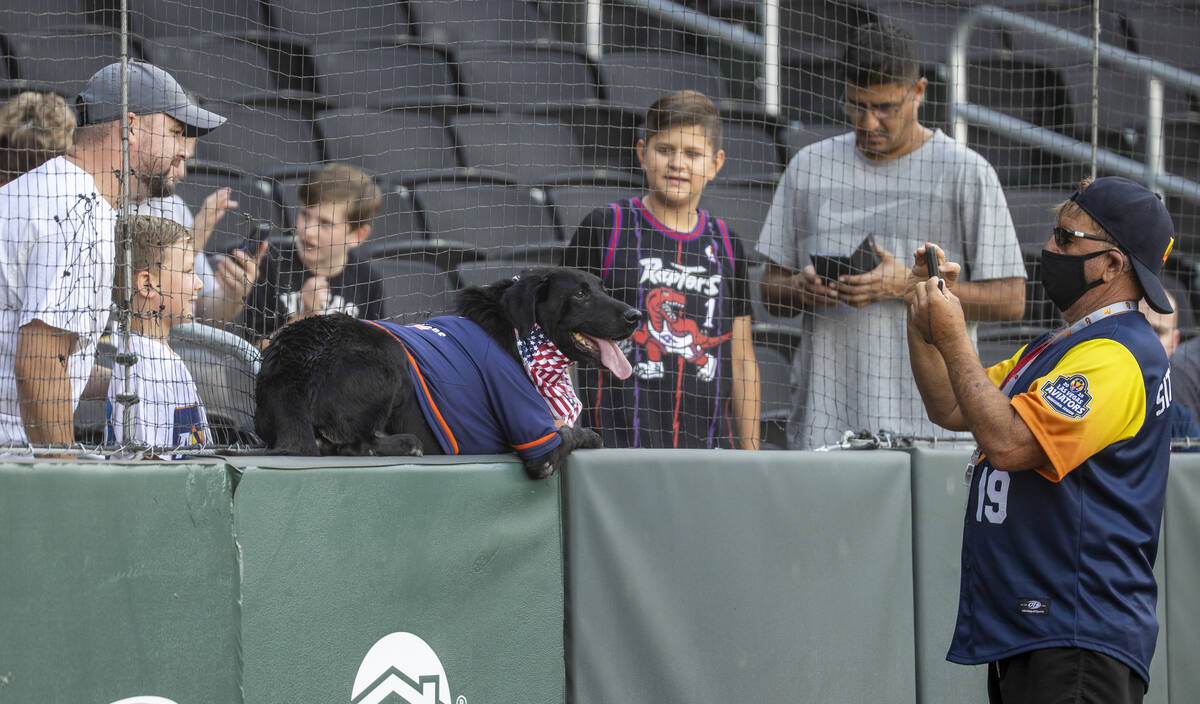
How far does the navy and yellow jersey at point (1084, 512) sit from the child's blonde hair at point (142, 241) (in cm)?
232

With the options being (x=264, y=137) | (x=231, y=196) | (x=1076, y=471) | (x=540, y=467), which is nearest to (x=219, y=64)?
(x=264, y=137)

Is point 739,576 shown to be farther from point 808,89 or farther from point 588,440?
point 808,89

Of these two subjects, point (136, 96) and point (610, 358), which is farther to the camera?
point (610, 358)

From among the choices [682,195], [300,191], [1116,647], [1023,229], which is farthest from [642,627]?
[1023,229]

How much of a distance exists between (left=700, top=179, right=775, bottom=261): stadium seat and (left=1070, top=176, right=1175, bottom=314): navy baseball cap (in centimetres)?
231

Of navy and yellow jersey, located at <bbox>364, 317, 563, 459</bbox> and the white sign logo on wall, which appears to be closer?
the white sign logo on wall

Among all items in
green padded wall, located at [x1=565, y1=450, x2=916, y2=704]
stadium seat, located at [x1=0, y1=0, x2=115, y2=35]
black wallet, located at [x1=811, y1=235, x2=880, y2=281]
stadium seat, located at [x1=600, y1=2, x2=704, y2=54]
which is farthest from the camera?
stadium seat, located at [x1=600, y1=2, x2=704, y2=54]

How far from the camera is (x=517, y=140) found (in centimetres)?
572

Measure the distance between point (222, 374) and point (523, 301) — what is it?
1002 millimetres

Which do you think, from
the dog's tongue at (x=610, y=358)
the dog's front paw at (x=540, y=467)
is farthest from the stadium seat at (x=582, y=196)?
the dog's front paw at (x=540, y=467)

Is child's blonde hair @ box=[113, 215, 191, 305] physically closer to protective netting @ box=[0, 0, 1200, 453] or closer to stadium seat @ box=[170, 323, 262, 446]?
protective netting @ box=[0, 0, 1200, 453]

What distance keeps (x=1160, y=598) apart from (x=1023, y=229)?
247 cm

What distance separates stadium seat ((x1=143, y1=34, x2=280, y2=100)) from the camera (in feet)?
16.9

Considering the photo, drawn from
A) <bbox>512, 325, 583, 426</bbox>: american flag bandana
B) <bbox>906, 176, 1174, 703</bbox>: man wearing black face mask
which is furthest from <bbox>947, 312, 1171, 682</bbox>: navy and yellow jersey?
<bbox>512, 325, 583, 426</bbox>: american flag bandana
